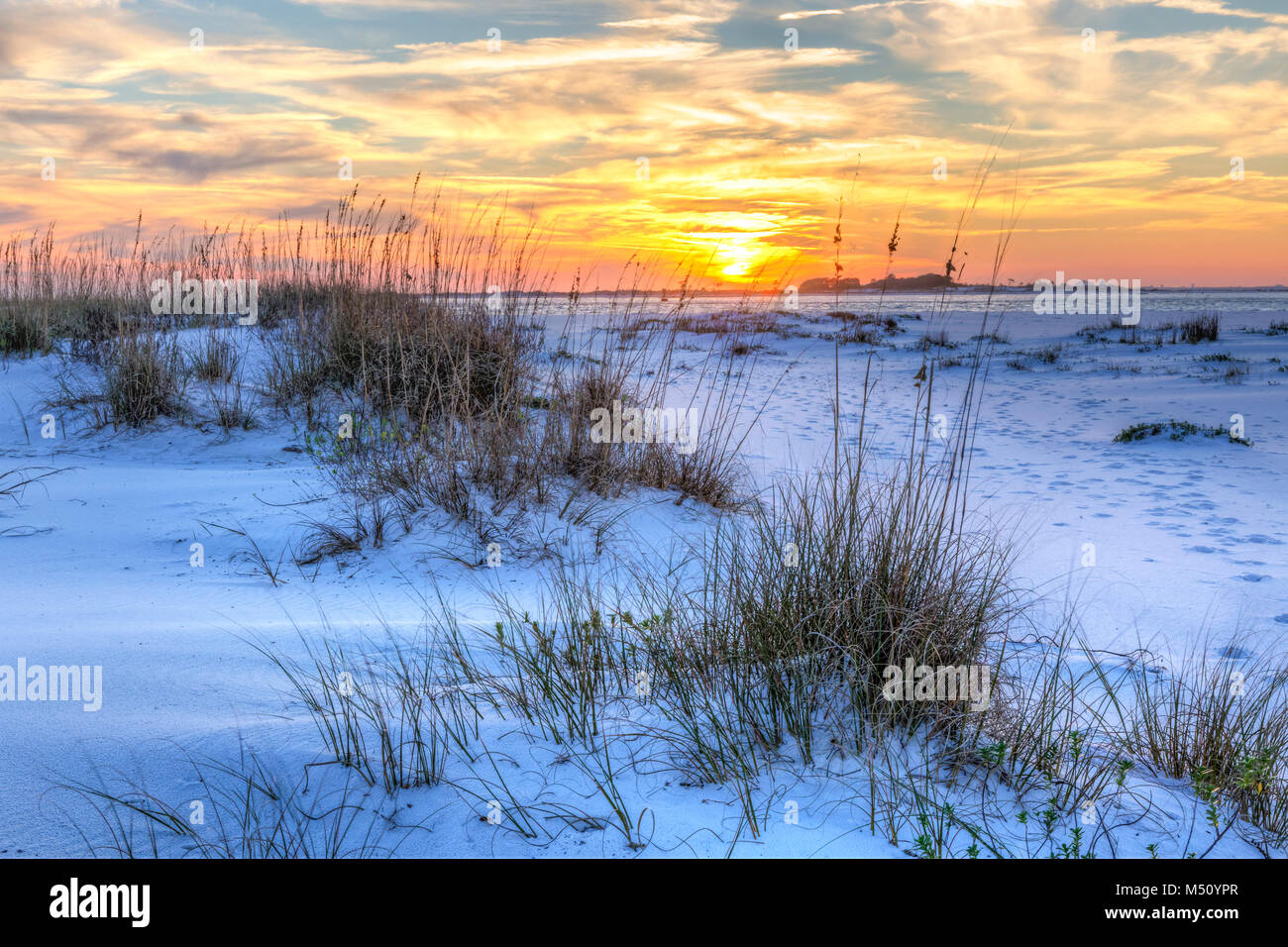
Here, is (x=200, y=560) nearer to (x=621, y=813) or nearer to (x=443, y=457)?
(x=443, y=457)

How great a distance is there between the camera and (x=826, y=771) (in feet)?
7.31

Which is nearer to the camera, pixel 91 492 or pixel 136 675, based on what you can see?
pixel 136 675

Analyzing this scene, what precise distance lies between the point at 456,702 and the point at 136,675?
1260 millimetres

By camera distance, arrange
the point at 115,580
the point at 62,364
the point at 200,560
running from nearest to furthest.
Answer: the point at 115,580 → the point at 200,560 → the point at 62,364

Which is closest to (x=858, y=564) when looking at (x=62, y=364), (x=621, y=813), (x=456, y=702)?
(x=621, y=813)

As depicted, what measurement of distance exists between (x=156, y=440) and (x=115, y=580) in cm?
371

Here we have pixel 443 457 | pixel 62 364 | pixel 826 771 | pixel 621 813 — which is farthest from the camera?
pixel 62 364

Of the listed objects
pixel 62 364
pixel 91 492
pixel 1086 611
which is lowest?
Result: pixel 1086 611
